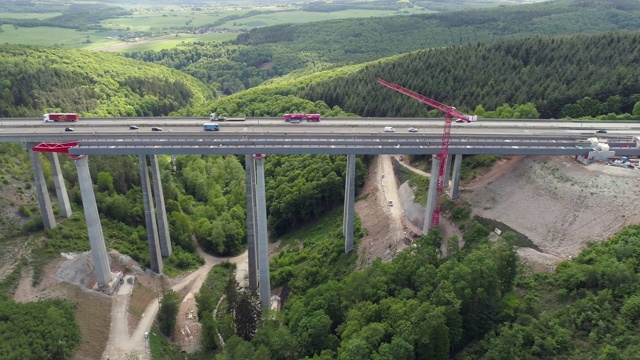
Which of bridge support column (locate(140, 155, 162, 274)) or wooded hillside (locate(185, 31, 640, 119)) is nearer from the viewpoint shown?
bridge support column (locate(140, 155, 162, 274))

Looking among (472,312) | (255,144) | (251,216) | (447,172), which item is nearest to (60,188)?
(251,216)

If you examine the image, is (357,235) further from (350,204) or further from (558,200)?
(558,200)

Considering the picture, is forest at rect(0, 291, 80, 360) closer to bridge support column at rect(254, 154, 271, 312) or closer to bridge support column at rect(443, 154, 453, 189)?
bridge support column at rect(254, 154, 271, 312)

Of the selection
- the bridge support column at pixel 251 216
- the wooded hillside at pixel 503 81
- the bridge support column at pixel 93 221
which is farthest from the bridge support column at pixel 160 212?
the wooded hillside at pixel 503 81

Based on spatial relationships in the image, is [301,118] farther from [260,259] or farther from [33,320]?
[33,320]

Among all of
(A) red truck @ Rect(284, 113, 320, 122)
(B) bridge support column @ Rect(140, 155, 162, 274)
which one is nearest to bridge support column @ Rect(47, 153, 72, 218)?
(B) bridge support column @ Rect(140, 155, 162, 274)

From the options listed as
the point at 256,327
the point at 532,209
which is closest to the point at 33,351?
the point at 256,327
